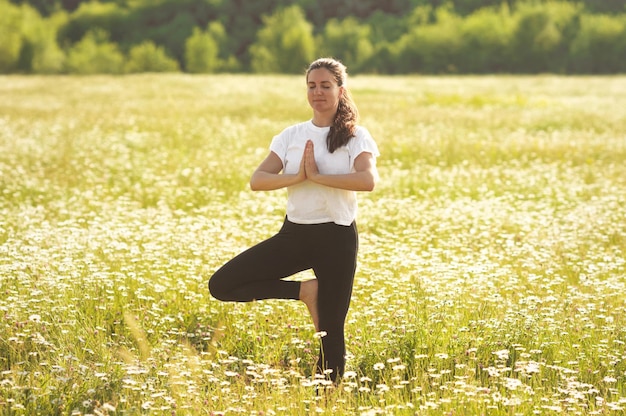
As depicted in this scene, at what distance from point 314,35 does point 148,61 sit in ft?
84.0

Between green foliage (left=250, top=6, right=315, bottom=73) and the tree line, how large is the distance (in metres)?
0.13

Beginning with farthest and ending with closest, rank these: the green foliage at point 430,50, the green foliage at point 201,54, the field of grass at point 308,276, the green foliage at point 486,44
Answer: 1. the green foliage at point 201,54
2. the green foliage at point 430,50
3. the green foliage at point 486,44
4. the field of grass at point 308,276

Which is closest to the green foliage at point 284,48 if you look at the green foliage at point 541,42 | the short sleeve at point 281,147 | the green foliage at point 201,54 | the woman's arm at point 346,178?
the green foliage at point 201,54

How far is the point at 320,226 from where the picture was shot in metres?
5.29

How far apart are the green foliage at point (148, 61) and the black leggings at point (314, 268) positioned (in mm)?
95428

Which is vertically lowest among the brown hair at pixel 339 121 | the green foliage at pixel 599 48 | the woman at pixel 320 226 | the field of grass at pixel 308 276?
the field of grass at pixel 308 276

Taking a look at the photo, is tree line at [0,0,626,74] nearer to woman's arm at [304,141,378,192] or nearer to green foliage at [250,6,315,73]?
green foliage at [250,6,315,73]

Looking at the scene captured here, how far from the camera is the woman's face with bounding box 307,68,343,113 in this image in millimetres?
5234

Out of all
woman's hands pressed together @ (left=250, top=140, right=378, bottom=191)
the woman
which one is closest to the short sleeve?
the woman

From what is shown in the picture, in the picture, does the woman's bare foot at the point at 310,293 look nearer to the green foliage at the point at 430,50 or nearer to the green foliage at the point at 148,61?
the green foliage at the point at 430,50

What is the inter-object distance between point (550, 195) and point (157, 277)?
7514 millimetres

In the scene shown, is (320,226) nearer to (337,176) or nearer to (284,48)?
(337,176)

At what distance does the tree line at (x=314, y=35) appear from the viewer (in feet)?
278

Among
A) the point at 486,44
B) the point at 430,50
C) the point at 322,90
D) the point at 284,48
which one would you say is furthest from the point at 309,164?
the point at 284,48
